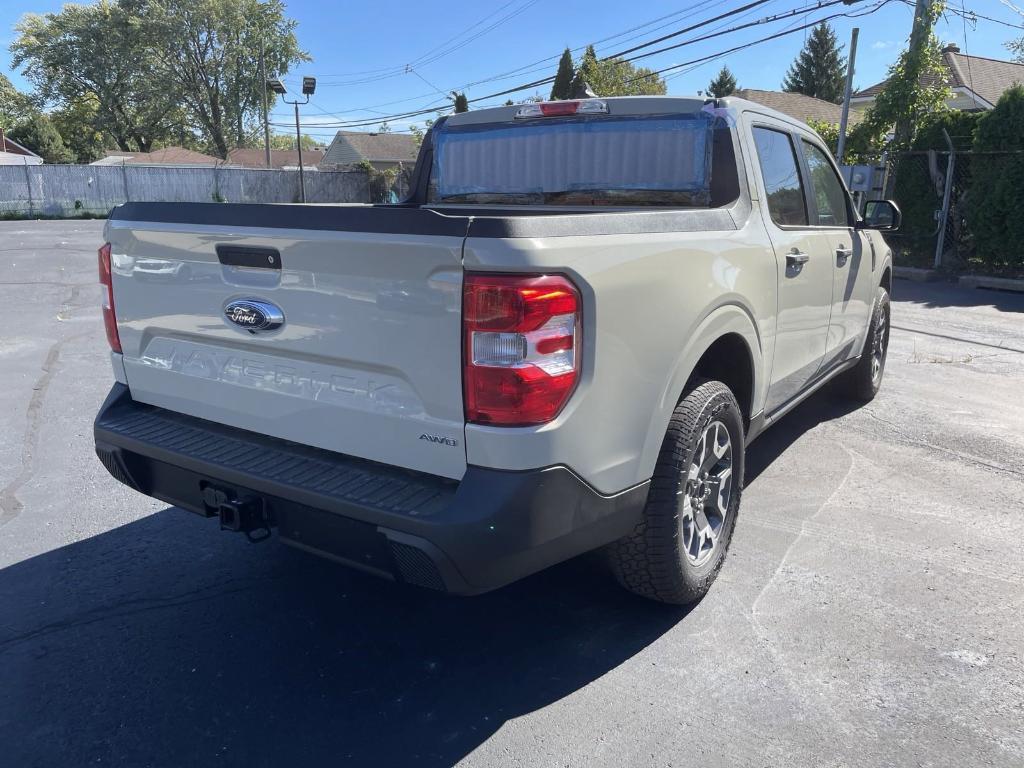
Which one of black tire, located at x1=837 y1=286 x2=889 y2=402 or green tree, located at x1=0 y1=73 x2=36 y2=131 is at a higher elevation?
green tree, located at x1=0 y1=73 x2=36 y2=131

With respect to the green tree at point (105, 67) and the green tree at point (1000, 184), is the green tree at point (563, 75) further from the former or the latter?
the green tree at point (105, 67)

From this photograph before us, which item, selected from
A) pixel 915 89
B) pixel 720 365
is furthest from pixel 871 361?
pixel 915 89

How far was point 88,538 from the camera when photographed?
12.5ft

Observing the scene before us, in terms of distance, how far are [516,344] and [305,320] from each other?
29.2 inches

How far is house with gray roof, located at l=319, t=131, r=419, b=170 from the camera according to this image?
65500 mm

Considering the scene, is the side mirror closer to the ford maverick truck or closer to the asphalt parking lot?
the asphalt parking lot

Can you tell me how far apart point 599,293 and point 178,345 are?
1603 mm

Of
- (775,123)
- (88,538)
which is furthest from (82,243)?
(775,123)

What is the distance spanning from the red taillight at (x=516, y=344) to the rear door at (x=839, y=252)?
2692 mm

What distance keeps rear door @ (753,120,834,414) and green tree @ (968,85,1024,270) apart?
1039 centimetres

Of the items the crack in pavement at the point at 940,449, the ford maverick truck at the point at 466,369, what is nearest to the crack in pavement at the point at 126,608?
the ford maverick truck at the point at 466,369

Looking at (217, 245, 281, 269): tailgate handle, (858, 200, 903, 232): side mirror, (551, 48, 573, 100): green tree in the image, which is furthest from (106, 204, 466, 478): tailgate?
(551, 48, 573, 100): green tree

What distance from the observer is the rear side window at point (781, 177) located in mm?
3824

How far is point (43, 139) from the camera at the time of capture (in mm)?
61219
